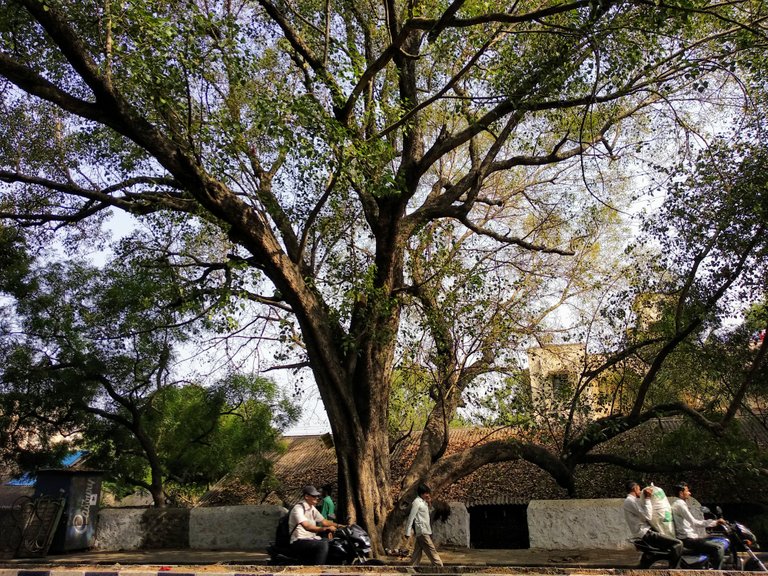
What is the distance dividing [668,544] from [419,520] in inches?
122

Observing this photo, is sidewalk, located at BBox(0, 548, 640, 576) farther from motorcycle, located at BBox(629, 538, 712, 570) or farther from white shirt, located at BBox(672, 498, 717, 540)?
white shirt, located at BBox(672, 498, 717, 540)

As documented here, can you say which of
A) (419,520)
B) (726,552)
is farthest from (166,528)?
(726,552)

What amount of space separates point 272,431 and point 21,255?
305 inches

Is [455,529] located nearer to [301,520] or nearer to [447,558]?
[447,558]

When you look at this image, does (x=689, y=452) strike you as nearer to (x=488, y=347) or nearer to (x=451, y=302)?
(x=488, y=347)

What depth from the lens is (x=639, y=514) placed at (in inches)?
294

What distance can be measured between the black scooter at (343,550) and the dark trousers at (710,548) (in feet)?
12.4

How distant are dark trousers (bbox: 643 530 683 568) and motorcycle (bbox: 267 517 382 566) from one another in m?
3.32

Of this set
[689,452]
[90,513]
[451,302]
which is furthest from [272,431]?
[689,452]

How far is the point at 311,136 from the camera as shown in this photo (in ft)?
27.6

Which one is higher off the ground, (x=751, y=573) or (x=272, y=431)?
(x=272, y=431)

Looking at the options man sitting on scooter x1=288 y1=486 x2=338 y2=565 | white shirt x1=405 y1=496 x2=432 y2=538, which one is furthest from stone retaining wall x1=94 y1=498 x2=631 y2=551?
man sitting on scooter x1=288 y1=486 x2=338 y2=565

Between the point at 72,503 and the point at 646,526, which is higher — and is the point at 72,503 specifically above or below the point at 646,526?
above

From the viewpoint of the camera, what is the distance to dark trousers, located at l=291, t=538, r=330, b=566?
6691 mm
